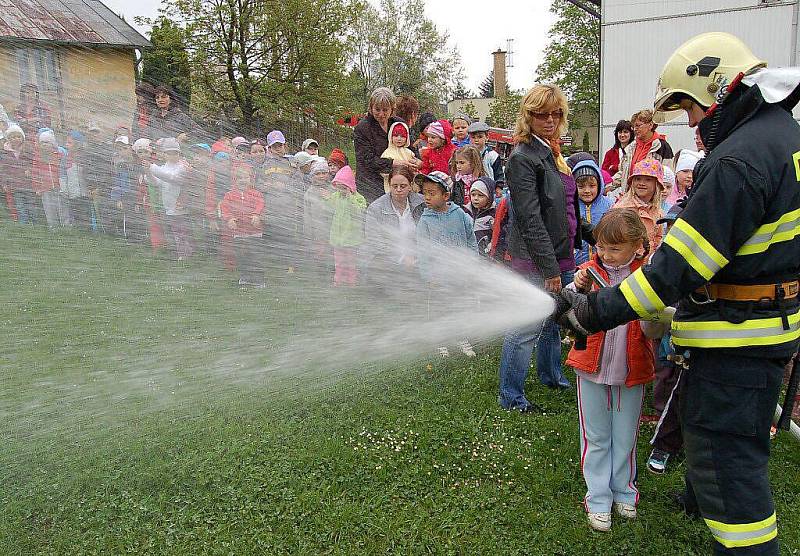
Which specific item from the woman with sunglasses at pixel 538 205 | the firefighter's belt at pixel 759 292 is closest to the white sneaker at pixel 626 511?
the woman with sunglasses at pixel 538 205

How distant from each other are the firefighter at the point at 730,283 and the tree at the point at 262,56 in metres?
20.6

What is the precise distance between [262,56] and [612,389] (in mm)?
21992

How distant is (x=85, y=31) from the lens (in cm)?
2092

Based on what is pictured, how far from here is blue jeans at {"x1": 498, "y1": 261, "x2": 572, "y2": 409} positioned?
503 cm

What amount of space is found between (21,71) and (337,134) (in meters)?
11.8

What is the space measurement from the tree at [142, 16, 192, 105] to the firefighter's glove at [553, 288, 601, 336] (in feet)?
66.8

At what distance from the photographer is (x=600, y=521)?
3.77 metres

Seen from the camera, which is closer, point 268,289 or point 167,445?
point 167,445

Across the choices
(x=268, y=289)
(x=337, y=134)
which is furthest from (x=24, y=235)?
(x=337, y=134)

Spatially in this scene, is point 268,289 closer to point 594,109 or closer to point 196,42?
point 196,42

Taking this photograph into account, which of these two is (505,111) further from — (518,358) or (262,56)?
(518,358)

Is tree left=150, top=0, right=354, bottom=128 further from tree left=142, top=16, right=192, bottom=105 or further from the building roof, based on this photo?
the building roof

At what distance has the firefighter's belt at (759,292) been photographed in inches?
108

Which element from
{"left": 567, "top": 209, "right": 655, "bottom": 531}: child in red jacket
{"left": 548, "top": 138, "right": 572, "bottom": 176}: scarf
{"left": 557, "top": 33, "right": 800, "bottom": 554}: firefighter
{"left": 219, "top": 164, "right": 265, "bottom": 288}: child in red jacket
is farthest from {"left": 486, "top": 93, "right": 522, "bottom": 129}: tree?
{"left": 557, "top": 33, "right": 800, "bottom": 554}: firefighter
